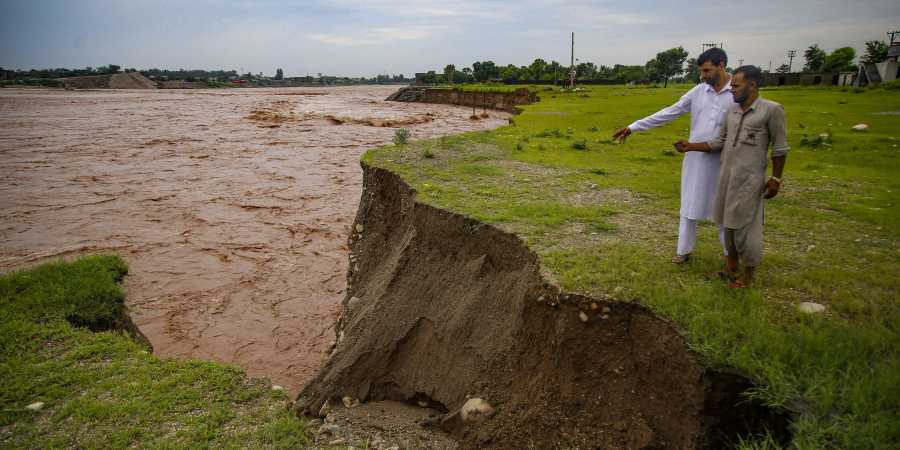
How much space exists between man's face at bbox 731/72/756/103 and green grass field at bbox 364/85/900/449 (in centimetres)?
163

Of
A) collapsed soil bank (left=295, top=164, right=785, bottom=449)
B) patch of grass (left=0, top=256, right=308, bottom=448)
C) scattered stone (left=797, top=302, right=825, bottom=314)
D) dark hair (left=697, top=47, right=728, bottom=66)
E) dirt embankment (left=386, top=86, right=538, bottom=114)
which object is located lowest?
patch of grass (left=0, top=256, right=308, bottom=448)

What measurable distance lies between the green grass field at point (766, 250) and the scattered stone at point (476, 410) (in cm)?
135

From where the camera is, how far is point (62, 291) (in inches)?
276

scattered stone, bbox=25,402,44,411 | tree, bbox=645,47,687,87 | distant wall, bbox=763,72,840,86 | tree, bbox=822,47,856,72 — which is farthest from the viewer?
tree, bbox=645,47,687,87

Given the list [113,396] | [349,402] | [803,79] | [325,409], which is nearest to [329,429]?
[325,409]

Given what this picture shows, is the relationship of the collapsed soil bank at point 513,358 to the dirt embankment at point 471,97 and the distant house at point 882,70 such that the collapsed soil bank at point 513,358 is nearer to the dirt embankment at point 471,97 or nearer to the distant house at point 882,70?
the dirt embankment at point 471,97

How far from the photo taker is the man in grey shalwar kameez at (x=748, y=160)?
12.6 feet

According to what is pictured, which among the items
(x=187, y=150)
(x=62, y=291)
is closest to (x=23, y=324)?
(x=62, y=291)

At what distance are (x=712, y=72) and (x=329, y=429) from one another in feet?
15.9

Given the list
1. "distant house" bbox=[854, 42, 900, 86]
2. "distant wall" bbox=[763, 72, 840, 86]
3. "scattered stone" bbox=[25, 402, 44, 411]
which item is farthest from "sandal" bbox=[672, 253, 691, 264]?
"distant wall" bbox=[763, 72, 840, 86]

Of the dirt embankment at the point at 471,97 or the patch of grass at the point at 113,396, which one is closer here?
the patch of grass at the point at 113,396

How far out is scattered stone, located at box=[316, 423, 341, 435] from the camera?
14.9 feet

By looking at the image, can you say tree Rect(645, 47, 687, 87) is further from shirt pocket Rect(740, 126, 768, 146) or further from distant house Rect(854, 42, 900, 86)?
shirt pocket Rect(740, 126, 768, 146)

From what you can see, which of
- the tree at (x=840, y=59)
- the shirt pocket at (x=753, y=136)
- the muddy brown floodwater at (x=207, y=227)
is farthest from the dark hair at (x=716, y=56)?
the tree at (x=840, y=59)
